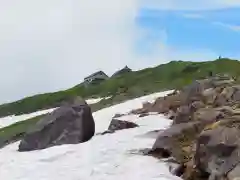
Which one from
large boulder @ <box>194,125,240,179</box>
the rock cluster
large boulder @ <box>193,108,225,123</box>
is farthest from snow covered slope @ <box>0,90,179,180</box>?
large boulder @ <box>193,108,225,123</box>

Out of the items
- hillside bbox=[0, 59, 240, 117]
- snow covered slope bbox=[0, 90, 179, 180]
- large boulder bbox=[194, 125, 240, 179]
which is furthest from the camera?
hillside bbox=[0, 59, 240, 117]

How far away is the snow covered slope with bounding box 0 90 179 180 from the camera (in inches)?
618

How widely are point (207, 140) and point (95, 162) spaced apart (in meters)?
4.50

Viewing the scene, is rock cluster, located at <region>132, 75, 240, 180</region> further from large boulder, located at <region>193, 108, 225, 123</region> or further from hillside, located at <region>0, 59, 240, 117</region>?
hillside, located at <region>0, 59, 240, 117</region>

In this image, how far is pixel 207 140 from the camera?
568 inches

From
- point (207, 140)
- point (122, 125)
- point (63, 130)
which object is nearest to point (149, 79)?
point (122, 125)

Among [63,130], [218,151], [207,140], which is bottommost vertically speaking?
[63,130]

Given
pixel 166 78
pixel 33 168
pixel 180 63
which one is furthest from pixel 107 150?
pixel 180 63

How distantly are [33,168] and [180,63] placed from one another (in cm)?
7367

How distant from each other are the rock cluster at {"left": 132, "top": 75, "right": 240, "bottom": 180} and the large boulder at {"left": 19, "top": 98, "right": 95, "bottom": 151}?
4.82 metres

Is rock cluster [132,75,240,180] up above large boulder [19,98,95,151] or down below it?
above

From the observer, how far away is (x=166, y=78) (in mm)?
80875

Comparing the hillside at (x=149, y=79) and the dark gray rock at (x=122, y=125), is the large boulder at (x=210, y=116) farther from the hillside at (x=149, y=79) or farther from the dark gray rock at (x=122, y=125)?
the hillside at (x=149, y=79)

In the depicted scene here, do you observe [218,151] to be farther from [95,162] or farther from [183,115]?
[183,115]
